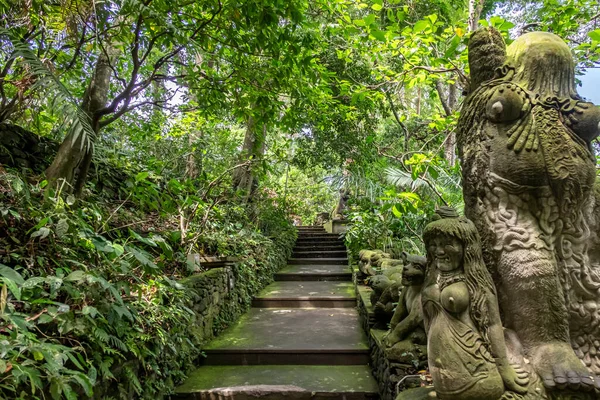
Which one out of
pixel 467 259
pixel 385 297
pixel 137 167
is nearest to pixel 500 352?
pixel 467 259

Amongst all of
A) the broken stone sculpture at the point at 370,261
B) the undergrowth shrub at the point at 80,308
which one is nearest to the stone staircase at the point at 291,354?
the undergrowth shrub at the point at 80,308

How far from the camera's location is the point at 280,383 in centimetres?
329

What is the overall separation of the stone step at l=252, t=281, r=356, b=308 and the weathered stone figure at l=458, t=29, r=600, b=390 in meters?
4.37

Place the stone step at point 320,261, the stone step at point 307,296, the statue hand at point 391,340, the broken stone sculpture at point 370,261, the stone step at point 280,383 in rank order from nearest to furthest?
the statue hand at point 391,340 < the stone step at point 280,383 < the broken stone sculpture at point 370,261 < the stone step at point 307,296 < the stone step at point 320,261

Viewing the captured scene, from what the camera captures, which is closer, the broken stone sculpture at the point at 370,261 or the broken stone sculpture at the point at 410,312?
the broken stone sculpture at the point at 410,312

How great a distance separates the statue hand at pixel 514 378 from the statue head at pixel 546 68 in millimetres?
1111

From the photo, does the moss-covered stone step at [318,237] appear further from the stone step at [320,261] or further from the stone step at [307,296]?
the stone step at [307,296]

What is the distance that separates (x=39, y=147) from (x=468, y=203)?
4.31 metres

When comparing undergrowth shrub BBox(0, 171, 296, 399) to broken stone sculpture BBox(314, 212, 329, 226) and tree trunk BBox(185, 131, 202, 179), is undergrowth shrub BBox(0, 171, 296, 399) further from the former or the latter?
broken stone sculpture BBox(314, 212, 329, 226)

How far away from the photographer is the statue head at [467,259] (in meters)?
1.49

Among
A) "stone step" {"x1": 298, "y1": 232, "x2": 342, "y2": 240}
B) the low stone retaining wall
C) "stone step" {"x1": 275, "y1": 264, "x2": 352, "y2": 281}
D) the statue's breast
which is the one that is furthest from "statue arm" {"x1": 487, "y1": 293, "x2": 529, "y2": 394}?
"stone step" {"x1": 298, "y1": 232, "x2": 342, "y2": 240}

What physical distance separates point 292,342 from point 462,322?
2927 millimetres

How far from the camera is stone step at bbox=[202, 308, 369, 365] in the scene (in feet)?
12.5

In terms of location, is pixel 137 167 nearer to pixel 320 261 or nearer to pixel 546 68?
pixel 546 68
